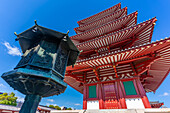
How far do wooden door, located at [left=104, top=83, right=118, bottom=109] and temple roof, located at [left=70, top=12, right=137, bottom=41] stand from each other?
5.84m

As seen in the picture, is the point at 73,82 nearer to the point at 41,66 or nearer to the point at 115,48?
the point at 115,48

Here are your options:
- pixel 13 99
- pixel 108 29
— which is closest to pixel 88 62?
pixel 108 29

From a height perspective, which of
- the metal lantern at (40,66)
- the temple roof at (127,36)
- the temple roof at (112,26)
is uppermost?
the temple roof at (112,26)

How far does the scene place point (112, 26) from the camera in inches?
344

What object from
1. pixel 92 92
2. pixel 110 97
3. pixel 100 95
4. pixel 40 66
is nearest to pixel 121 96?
pixel 110 97

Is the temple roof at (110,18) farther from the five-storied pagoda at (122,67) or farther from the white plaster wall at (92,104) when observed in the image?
the white plaster wall at (92,104)

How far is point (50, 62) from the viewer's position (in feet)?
6.87

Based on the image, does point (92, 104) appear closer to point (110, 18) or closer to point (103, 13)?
point (110, 18)

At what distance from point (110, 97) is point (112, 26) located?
7.03 m

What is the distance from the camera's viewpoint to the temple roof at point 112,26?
801 cm

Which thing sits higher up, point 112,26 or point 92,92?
point 112,26

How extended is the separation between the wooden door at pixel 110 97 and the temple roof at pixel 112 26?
5841 millimetres

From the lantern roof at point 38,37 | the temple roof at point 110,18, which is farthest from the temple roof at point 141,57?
the temple roof at point 110,18

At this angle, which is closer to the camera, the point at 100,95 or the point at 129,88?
the point at 129,88
